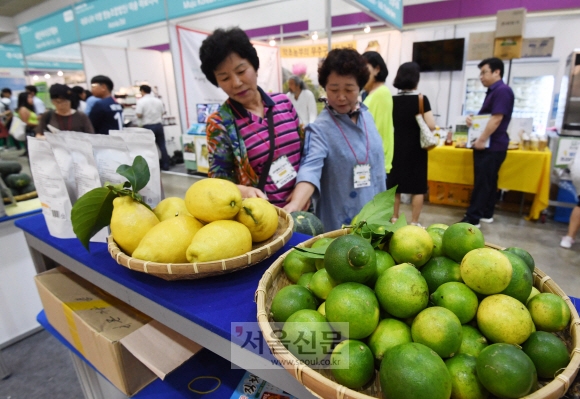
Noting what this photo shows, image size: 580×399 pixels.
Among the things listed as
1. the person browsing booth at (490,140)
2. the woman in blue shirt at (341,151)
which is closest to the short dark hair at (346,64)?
the woman in blue shirt at (341,151)

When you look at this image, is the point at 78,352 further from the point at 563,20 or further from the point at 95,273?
the point at 563,20

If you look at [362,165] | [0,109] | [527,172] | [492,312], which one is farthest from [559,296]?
[0,109]

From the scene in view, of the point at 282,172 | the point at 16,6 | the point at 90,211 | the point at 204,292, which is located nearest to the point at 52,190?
the point at 90,211

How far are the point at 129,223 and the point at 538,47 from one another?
26.3 feet

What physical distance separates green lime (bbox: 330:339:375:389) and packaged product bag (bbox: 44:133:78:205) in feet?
4.00

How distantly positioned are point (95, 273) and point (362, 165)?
134 cm

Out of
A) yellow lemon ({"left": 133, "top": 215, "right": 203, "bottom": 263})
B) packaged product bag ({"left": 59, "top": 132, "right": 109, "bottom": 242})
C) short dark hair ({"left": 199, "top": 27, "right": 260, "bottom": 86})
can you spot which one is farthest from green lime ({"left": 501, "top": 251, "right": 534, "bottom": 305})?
short dark hair ({"left": 199, "top": 27, "right": 260, "bottom": 86})

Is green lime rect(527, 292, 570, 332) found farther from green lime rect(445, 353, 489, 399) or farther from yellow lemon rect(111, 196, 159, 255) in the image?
yellow lemon rect(111, 196, 159, 255)

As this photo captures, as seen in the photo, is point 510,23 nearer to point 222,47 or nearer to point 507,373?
point 222,47

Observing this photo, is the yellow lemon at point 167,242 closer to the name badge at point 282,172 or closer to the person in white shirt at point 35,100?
the name badge at point 282,172

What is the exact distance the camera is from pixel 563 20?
6.32 m

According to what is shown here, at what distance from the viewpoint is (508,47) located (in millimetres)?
4652

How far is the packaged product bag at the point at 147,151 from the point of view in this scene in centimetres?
124

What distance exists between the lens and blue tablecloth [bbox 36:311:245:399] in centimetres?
115
